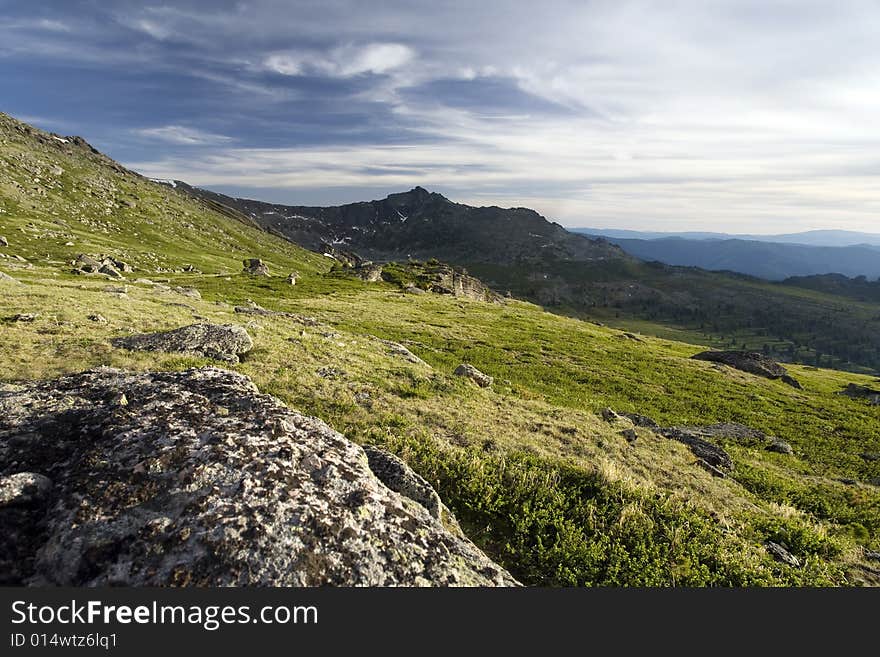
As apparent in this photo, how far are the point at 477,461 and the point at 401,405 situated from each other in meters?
5.85

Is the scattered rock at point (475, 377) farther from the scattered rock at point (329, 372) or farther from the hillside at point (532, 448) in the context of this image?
the scattered rock at point (329, 372)

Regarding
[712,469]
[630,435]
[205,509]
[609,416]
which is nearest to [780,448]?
[609,416]

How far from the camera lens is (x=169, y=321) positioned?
26406 mm

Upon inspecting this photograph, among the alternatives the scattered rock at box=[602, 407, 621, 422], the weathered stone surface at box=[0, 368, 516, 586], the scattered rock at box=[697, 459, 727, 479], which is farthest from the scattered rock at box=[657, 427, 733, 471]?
the weathered stone surface at box=[0, 368, 516, 586]

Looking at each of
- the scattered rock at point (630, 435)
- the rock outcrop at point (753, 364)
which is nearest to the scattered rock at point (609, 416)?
the scattered rock at point (630, 435)

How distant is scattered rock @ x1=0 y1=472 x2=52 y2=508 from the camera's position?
5.62 meters

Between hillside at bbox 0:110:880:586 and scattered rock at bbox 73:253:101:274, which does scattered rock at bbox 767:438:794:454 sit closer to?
hillside at bbox 0:110:880:586

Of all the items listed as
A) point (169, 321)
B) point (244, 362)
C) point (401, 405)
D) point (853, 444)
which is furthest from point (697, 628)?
point (853, 444)

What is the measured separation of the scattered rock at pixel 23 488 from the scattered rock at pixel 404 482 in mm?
5088

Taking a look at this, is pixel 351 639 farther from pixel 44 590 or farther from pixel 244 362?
pixel 244 362

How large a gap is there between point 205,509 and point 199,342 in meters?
15.3

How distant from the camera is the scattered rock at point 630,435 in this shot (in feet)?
65.2

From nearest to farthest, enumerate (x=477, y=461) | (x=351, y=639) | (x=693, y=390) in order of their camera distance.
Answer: (x=351, y=639), (x=477, y=461), (x=693, y=390)

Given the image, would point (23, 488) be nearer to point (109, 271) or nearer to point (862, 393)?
point (862, 393)
